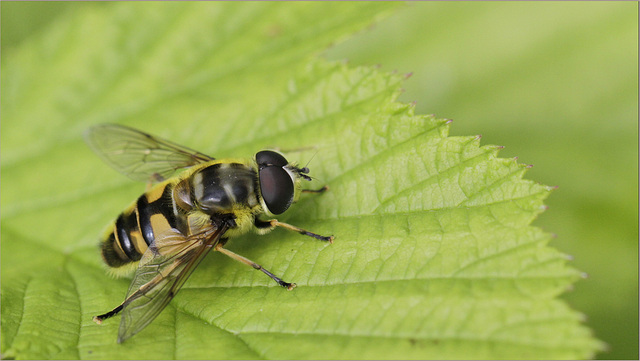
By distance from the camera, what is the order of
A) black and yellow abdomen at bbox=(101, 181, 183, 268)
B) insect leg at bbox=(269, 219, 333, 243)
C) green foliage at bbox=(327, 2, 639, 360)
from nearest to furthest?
insect leg at bbox=(269, 219, 333, 243), black and yellow abdomen at bbox=(101, 181, 183, 268), green foliage at bbox=(327, 2, 639, 360)

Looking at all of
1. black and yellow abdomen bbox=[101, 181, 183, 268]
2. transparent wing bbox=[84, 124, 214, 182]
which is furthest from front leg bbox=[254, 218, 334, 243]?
transparent wing bbox=[84, 124, 214, 182]

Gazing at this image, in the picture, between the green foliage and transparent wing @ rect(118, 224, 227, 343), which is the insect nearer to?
transparent wing @ rect(118, 224, 227, 343)

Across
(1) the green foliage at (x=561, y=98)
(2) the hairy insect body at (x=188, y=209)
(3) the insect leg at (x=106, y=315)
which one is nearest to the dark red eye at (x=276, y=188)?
(2) the hairy insect body at (x=188, y=209)

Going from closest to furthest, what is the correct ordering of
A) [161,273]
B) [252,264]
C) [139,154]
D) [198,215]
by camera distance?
[161,273] → [252,264] → [198,215] → [139,154]

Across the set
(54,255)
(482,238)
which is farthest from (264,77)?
(482,238)

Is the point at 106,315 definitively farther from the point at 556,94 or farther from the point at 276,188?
the point at 556,94

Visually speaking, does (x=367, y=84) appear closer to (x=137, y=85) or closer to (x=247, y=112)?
(x=247, y=112)

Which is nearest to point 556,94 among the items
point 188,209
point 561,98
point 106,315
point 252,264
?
point 561,98
